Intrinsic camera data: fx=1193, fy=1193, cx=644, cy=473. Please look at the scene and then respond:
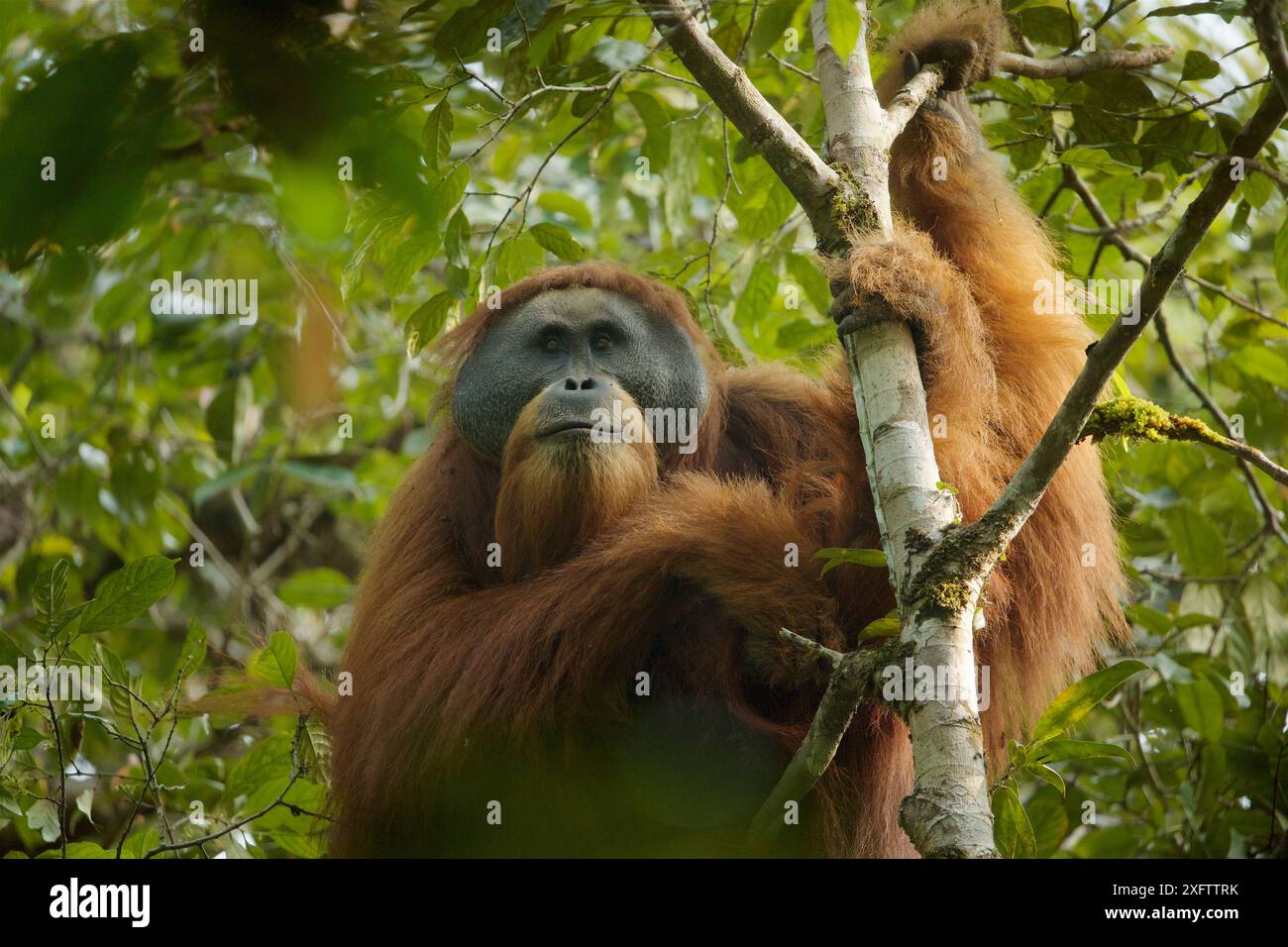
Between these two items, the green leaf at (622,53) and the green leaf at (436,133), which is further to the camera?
the green leaf at (436,133)

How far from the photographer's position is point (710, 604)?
341 cm

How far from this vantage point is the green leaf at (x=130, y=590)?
3248 millimetres

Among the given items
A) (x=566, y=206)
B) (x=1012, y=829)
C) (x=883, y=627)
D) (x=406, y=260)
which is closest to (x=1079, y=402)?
(x=883, y=627)

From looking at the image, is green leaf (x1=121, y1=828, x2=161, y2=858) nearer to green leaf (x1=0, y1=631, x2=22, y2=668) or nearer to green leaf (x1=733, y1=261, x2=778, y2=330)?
green leaf (x1=0, y1=631, x2=22, y2=668)

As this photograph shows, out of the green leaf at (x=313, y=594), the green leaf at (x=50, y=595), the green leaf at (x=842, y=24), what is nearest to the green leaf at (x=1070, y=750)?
the green leaf at (x=842, y=24)

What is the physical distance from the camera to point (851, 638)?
3.17 metres

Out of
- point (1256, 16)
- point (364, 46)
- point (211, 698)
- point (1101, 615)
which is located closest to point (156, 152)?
point (364, 46)

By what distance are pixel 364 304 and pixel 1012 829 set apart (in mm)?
5956

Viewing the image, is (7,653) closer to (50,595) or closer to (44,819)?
(50,595)

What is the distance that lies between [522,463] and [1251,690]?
11.0ft

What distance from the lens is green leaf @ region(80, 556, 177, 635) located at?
10.7ft

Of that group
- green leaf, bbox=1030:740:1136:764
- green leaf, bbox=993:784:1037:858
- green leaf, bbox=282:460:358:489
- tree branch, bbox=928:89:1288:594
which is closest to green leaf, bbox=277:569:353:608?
green leaf, bbox=282:460:358:489

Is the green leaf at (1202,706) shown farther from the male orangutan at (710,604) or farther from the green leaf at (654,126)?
the green leaf at (654,126)

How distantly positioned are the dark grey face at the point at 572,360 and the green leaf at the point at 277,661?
0.94 meters
